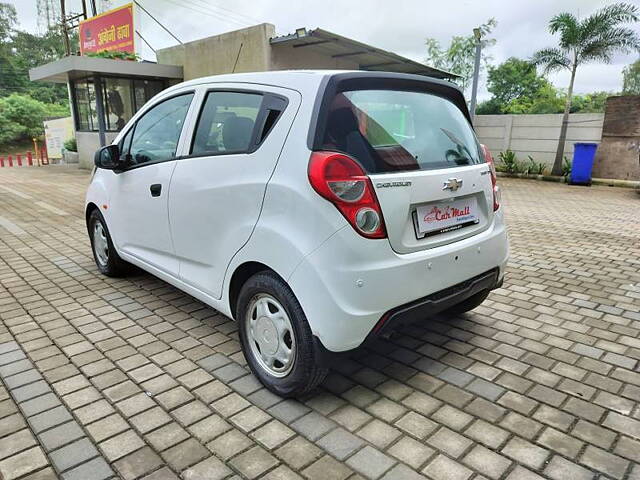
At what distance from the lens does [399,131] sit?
2463mm

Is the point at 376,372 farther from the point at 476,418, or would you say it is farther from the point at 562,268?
the point at 562,268

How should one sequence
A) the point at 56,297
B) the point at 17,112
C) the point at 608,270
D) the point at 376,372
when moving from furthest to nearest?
the point at 17,112, the point at 608,270, the point at 56,297, the point at 376,372

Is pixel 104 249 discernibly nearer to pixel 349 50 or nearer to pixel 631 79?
pixel 349 50

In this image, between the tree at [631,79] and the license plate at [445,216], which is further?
A: the tree at [631,79]

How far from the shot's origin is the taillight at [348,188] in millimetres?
2109

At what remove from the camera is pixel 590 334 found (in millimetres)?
3316

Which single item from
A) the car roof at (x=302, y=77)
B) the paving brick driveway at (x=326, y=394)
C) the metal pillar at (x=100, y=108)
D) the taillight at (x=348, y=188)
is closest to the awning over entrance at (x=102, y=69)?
the metal pillar at (x=100, y=108)

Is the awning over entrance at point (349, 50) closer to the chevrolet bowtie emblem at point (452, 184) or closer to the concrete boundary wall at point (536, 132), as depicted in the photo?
the concrete boundary wall at point (536, 132)

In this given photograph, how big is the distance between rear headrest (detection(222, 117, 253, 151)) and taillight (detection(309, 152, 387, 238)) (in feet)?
1.92

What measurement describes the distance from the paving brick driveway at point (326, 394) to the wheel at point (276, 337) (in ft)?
0.41

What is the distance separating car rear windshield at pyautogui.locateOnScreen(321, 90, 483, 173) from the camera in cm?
223

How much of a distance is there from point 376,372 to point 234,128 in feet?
5.52

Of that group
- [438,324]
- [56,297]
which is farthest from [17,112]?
[438,324]

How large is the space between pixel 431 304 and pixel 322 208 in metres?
0.82
